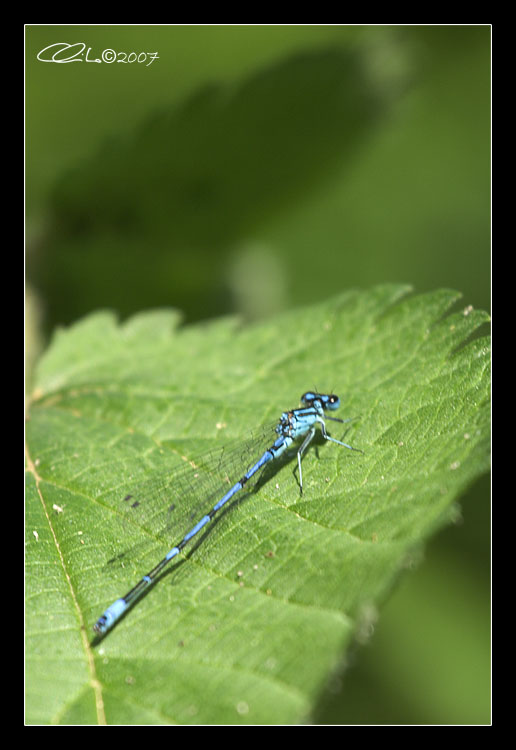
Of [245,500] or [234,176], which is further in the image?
[234,176]

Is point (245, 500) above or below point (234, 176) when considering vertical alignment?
below

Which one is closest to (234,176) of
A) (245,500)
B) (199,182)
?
(199,182)

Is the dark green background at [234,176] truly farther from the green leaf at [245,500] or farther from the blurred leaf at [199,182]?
the green leaf at [245,500]

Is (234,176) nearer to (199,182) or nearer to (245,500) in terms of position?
(199,182)

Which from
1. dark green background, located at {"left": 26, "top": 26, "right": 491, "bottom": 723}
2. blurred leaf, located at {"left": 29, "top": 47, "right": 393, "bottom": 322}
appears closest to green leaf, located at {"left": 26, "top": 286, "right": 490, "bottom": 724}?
blurred leaf, located at {"left": 29, "top": 47, "right": 393, "bottom": 322}

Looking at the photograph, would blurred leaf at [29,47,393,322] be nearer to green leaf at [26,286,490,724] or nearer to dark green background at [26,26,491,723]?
dark green background at [26,26,491,723]

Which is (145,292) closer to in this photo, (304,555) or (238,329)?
(238,329)

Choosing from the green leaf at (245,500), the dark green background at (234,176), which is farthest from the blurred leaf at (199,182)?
the green leaf at (245,500)
